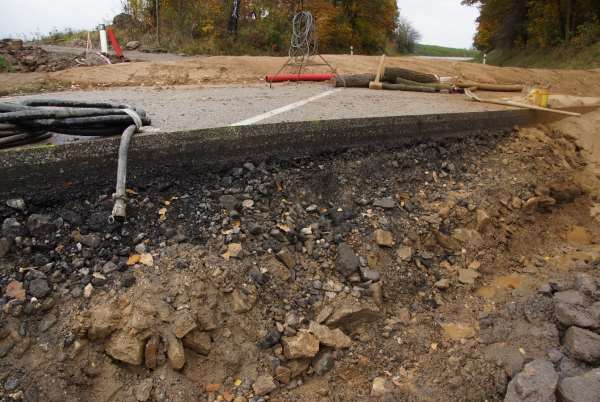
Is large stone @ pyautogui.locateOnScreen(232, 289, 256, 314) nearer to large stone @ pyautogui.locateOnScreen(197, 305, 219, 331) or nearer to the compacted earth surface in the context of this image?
the compacted earth surface

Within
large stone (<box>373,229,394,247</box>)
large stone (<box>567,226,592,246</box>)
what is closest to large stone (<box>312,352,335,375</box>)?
large stone (<box>373,229,394,247</box>)

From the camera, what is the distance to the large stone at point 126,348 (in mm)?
2205

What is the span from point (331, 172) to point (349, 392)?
1.78m

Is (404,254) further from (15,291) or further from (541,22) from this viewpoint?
(541,22)

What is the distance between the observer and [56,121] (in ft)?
9.19

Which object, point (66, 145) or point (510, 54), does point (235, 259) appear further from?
point (510, 54)

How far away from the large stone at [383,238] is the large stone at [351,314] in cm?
55

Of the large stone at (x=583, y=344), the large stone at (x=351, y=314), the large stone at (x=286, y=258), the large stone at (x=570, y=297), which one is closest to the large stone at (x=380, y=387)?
the large stone at (x=351, y=314)

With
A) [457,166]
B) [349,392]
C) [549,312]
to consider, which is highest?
[457,166]

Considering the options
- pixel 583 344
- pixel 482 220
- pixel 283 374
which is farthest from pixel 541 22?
pixel 283 374

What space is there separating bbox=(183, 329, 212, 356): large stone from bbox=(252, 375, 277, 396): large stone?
32 cm

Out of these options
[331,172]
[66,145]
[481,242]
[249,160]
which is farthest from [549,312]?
[66,145]

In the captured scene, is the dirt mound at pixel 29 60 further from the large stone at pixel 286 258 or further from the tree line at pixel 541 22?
the tree line at pixel 541 22

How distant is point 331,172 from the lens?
362 centimetres
